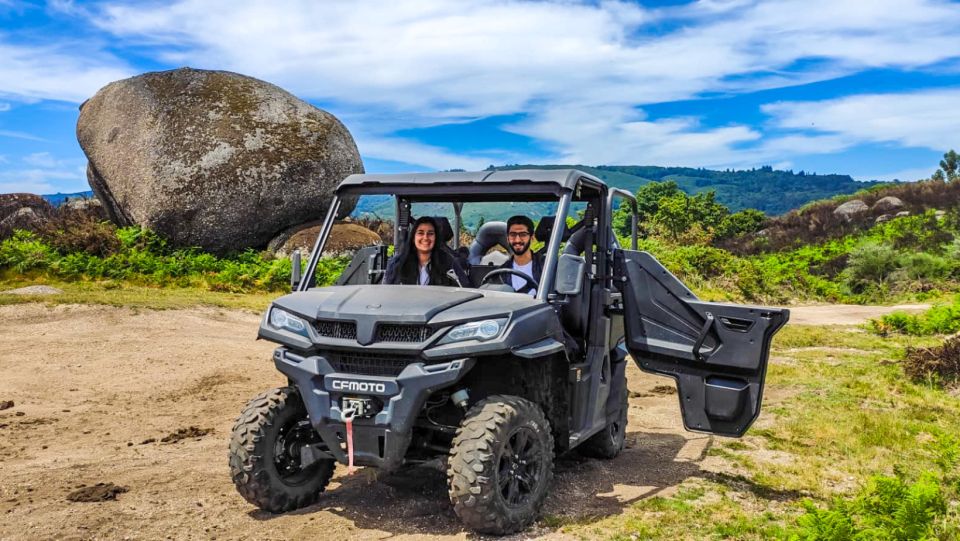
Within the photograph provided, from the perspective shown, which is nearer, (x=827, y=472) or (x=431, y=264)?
(x=431, y=264)

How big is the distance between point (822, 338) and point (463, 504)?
13.4 metres

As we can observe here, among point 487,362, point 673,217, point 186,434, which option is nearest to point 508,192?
point 487,362

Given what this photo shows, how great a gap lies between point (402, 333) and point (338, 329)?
0.44 metres

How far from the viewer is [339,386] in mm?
5105

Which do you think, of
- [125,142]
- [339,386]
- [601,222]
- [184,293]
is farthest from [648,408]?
[125,142]

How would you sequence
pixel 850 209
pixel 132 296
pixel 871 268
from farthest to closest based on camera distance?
pixel 850 209, pixel 871 268, pixel 132 296

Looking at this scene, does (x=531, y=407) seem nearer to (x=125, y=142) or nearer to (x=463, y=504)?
(x=463, y=504)

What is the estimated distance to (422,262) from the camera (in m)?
6.75

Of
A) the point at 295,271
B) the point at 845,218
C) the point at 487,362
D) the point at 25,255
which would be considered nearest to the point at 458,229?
the point at 295,271

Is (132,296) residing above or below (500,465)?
above

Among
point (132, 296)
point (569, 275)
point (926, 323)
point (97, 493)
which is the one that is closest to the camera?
point (569, 275)

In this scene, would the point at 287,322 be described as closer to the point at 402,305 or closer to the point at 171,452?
the point at 402,305

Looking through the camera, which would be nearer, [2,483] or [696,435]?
[2,483]

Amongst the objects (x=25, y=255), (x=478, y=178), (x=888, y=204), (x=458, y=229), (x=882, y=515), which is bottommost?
(x=882, y=515)
